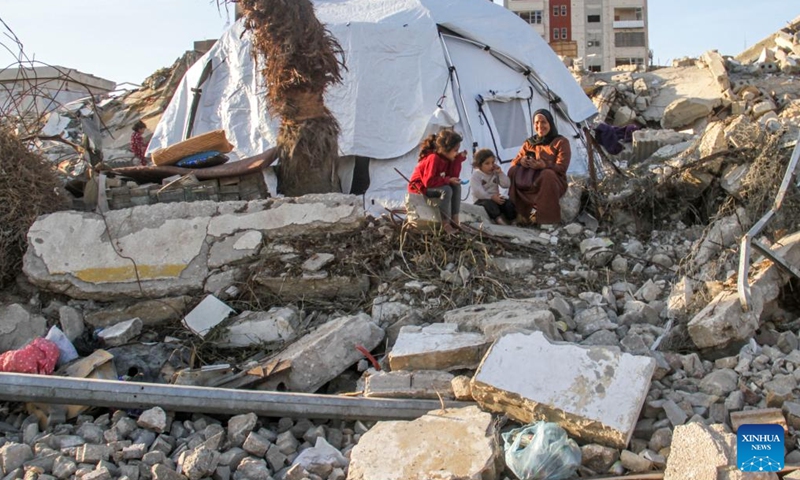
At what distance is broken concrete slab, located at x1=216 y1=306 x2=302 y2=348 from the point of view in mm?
4473

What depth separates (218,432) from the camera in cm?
338

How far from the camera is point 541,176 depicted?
232 inches

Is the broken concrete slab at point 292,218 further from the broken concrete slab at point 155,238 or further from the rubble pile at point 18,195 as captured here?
the rubble pile at point 18,195

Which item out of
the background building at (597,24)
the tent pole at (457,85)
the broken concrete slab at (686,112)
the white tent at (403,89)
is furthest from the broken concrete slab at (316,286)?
the background building at (597,24)

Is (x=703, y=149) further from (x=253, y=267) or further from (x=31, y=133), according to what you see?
(x=31, y=133)

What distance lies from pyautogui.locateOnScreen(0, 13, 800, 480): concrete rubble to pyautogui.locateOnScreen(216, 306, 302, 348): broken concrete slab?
0.5 inches

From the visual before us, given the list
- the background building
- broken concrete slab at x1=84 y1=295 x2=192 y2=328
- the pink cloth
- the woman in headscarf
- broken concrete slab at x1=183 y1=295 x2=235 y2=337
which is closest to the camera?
the pink cloth

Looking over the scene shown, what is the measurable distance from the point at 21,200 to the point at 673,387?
4.36m

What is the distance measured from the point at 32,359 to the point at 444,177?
283 centimetres

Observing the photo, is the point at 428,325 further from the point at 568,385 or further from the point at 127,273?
the point at 127,273

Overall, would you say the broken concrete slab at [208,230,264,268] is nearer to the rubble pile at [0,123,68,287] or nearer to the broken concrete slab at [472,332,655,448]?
the rubble pile at [0,123,68,287]

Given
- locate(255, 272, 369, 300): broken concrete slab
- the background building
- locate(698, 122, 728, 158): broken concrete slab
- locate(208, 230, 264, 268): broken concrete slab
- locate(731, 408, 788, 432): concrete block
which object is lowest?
locate(731, 408, 788, 432): concrete block

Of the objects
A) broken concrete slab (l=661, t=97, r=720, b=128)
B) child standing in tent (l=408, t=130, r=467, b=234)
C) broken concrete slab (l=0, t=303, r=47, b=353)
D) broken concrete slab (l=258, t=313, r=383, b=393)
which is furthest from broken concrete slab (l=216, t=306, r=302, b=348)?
broken concrete slab (l=661, t=97, r=720, b=128)

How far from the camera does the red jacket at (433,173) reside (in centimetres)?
529
